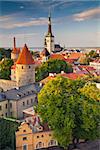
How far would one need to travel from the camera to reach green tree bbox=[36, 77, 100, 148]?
383 cm

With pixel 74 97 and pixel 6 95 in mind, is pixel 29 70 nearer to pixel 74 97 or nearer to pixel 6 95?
pixel 6 95

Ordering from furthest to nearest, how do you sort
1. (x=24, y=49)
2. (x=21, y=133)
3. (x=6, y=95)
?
(x=24, y=49) < (x=6, y=95) < (x=21, y=133)

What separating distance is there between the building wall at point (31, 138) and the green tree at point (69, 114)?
140mm

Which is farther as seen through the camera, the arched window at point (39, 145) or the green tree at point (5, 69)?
the green tree at point (5, 69)

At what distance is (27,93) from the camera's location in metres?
5.35

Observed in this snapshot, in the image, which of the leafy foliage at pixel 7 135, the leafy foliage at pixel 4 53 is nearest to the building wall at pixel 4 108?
the leafy foliage at pixel 7 135

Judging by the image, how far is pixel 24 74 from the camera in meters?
6.38

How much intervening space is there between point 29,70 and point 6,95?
4.56ft

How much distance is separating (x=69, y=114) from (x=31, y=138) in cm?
51

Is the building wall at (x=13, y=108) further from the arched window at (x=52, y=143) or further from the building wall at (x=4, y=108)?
the arched window at (x=52, y=143)

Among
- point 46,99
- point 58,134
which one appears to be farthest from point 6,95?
point 58,134

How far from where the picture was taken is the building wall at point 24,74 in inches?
250

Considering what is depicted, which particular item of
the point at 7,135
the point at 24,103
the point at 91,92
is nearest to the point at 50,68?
the point at 24,103

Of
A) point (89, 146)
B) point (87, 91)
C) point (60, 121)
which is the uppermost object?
point (87, 91)
